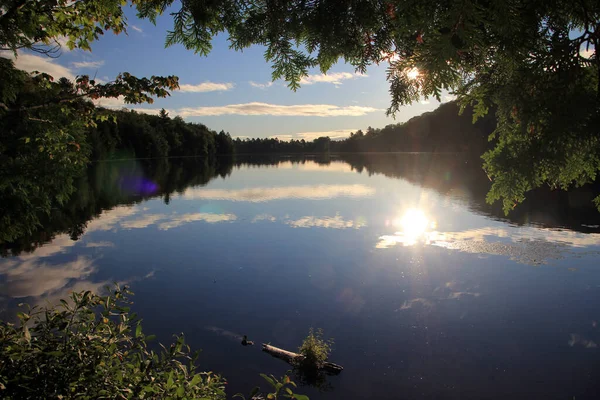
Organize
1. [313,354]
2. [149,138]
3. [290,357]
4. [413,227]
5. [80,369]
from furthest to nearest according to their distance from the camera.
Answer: [149,138]
[413,227]
[290,357]
[313,354]
[80,369]

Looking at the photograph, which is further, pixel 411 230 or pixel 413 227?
pixel 413 227

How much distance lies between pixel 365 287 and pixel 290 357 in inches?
249

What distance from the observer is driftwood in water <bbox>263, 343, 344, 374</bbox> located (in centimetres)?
970

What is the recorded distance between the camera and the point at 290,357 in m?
10.0

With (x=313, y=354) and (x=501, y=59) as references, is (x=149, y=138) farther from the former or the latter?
(x=501, y=59)

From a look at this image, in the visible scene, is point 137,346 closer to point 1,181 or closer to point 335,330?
point 335,330

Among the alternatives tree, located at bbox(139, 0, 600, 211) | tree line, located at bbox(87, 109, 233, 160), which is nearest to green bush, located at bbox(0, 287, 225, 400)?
tree, located at bbox(139, 0, 600, 211)

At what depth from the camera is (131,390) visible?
98.5 inches

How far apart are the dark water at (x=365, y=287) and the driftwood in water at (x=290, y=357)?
0.64 ft

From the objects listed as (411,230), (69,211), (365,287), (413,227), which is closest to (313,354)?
(365,287)

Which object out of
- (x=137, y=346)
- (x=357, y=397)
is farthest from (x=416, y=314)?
(x=137, y=346)

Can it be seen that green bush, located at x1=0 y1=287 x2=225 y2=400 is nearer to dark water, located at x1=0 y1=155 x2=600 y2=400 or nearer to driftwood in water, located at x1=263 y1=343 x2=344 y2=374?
dark water, located at x1=0 y1=155 x2=600 y2=400

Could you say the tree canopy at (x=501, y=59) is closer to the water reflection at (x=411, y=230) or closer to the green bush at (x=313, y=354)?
the green bush at (x=313, y=354)

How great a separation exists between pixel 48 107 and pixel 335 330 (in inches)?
397
